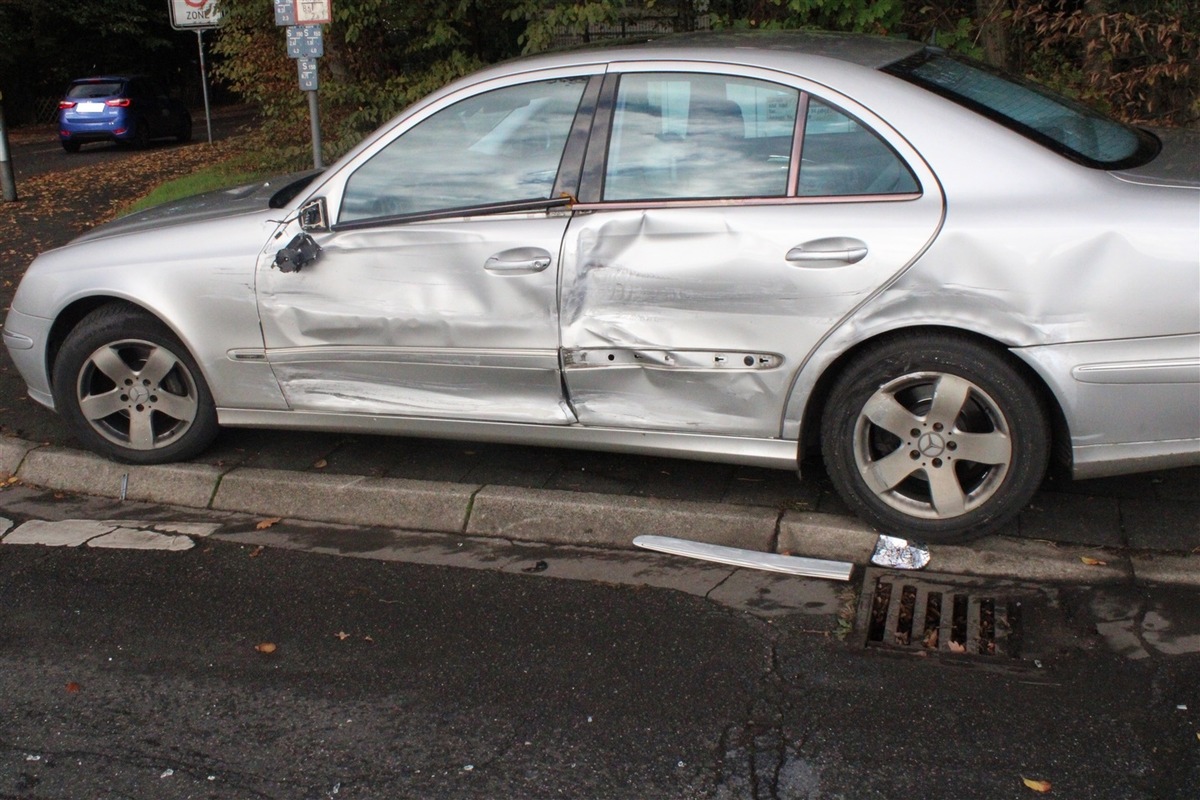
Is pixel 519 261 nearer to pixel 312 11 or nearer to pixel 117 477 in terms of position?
pixel 117 477

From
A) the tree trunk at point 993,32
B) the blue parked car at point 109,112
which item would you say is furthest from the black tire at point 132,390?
the blue parked car at point 109,112

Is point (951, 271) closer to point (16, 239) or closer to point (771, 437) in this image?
point (771, 437)

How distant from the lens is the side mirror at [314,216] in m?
4.64

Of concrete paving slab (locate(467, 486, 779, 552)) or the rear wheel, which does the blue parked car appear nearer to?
the rear wheel

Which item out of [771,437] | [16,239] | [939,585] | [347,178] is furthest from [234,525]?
[16,239]

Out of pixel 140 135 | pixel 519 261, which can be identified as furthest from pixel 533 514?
pixel 140 135

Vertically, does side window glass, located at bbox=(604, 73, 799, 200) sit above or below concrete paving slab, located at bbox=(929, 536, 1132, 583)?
above

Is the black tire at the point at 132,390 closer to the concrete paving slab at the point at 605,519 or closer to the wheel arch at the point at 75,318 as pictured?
the wheel arch at the point at 75,318

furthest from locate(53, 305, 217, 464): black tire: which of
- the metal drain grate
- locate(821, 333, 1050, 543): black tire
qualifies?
the metal drain grate

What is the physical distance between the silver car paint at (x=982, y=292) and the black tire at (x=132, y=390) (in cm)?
85

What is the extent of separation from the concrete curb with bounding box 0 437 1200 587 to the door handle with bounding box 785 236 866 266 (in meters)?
0.95

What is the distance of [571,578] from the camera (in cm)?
427

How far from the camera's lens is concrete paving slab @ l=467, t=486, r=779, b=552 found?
4426 mm

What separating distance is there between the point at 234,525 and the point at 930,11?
6560 millimetres
